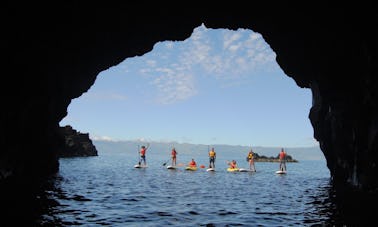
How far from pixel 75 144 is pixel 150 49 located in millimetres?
73430

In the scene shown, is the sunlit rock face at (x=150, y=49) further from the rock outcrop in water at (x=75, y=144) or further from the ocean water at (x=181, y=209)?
the rock outcrop in water at (x=75, y=144)

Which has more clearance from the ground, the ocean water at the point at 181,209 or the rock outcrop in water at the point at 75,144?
the rock outcrop in water at the point at 75,144

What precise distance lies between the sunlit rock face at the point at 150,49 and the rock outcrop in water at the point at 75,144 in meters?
62.1

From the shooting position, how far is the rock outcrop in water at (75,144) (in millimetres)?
93738

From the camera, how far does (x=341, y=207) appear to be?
1612 centimetres

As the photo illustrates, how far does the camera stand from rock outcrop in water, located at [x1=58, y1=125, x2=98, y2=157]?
93738 millimetres

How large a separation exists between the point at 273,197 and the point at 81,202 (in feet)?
34.4

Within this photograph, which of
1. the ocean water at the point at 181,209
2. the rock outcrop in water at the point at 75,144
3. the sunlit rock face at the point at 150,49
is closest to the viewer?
the ocean water at the point at 181,209

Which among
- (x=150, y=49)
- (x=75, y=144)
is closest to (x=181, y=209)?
(x=150, y=49)

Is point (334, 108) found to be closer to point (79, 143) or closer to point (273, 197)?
point (273, 197)

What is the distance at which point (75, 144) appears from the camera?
9838 cm

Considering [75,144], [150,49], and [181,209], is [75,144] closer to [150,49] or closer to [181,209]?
[150,49]

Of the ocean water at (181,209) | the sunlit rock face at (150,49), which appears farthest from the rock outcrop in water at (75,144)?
the ocean water at (181,209)

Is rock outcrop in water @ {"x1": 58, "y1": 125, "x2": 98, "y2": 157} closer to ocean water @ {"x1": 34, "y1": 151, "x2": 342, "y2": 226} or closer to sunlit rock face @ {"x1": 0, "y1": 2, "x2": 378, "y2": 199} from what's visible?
sunlit rock face @ {"x1": 0, "y1": 2, "x2": 378, "y2": 199}
